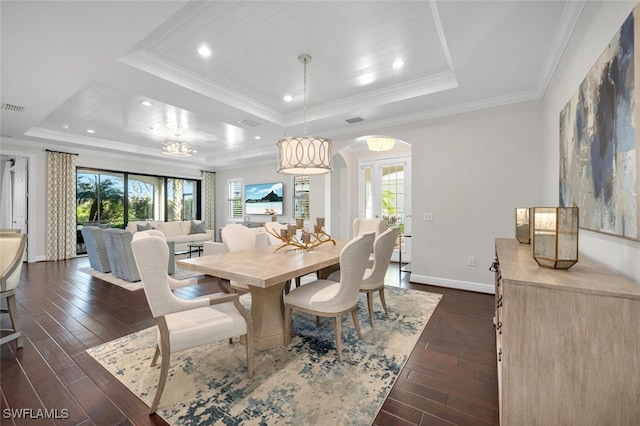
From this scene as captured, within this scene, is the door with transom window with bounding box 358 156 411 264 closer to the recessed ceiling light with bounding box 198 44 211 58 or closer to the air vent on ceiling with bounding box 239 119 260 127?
the air vent on ceiling with bounding box 239 119 260 127

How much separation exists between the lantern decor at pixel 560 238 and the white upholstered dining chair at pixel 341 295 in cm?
101

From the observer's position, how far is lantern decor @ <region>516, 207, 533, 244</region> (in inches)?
84.4

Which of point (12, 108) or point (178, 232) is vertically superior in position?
point (12, 108)

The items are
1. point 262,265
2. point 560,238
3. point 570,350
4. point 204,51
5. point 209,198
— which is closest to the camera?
point 570,350

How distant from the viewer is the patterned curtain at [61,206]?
19.4 ft

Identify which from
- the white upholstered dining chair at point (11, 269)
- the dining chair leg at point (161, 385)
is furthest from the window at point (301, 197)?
the dining chair leg at point (161, 385)

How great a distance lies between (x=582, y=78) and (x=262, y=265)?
8.31 ft

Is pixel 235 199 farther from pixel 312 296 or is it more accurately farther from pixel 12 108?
pixel 312 296

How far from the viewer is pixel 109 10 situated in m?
1.87

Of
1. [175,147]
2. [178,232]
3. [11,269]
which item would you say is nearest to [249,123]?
[175,147]

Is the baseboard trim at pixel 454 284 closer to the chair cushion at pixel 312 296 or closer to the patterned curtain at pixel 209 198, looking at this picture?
the chair cushion at pixel 312 296

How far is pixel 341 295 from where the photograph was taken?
2023 mm

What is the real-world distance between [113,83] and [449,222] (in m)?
4.51

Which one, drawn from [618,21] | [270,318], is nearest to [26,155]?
[270,318]
